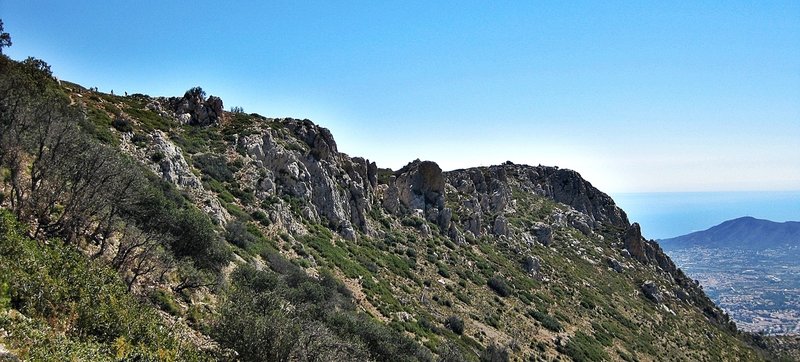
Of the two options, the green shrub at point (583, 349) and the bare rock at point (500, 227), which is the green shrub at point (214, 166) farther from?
the bare rock at point (500, 227)

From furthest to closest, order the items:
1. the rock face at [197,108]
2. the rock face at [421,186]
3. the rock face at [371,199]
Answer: the rock face at [421,186] → the rock face at [197,108] → the rock face at [371,199]

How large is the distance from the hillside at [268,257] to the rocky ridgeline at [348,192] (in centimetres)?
24

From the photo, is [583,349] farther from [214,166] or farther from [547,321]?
[214,166]

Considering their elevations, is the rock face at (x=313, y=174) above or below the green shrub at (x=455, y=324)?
above

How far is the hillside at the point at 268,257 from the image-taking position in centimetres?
1125

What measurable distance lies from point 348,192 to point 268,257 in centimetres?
1977

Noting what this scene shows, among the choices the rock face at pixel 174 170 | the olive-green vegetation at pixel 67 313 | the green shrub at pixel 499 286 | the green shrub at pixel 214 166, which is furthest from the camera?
the green shrub at pixel 499 286

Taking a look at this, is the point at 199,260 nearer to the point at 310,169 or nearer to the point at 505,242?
the point at 310,169

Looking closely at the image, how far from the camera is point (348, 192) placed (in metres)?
44.2

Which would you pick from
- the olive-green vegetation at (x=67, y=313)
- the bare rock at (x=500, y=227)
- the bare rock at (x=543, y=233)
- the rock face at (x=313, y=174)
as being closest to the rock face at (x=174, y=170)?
the rock face at (x=313, y=174)

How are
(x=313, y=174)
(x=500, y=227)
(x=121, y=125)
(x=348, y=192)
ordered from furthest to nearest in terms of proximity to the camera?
(x=500, y=227), (x=348, y=192), (x=313, y=174), (x=121, y=125)

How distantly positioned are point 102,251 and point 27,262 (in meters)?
4.56

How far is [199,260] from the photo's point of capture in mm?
17734

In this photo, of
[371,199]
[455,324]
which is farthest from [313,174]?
[455,324]
